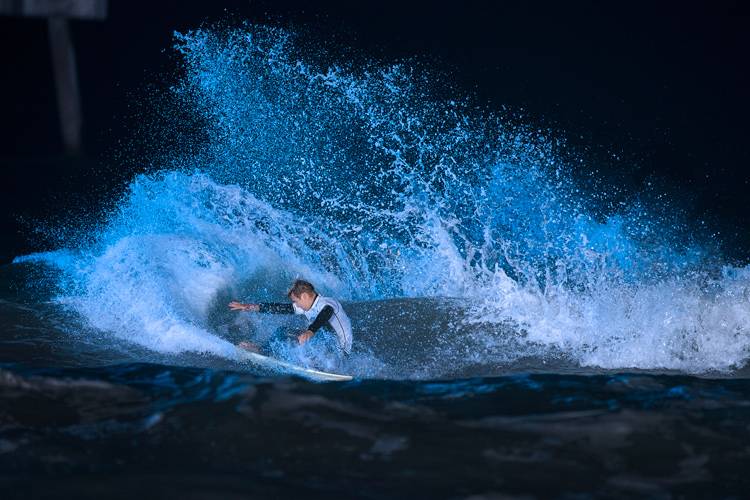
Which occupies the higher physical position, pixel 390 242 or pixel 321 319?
pixel 390 242

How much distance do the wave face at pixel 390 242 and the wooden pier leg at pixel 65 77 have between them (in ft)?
5.63

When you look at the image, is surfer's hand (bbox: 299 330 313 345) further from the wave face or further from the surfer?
the wave face

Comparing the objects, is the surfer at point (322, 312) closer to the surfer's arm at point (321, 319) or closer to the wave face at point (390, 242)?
the surfer's arm at point (321, 319)

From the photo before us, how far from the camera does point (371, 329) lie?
5.99 metres

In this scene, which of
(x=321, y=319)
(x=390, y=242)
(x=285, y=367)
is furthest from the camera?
(x=390, y=242)

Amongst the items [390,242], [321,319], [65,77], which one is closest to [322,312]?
[321,319]

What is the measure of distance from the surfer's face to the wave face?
399mm

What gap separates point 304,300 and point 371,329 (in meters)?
1.16

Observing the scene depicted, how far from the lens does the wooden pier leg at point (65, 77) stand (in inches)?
188

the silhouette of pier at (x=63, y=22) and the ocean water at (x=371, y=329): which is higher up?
the silhouette of pier at (x=63, y=22)

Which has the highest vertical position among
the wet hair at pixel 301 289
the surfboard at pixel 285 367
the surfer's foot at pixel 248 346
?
the wet hair at pixel 301 289

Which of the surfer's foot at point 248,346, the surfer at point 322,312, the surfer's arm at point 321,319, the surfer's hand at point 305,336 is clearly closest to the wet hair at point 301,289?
the surfer at point 322,312

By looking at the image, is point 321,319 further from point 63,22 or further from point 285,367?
point 63,22

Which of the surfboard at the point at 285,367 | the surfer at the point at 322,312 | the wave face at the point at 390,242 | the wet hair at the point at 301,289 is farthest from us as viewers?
the wave face at the point at 390,242
